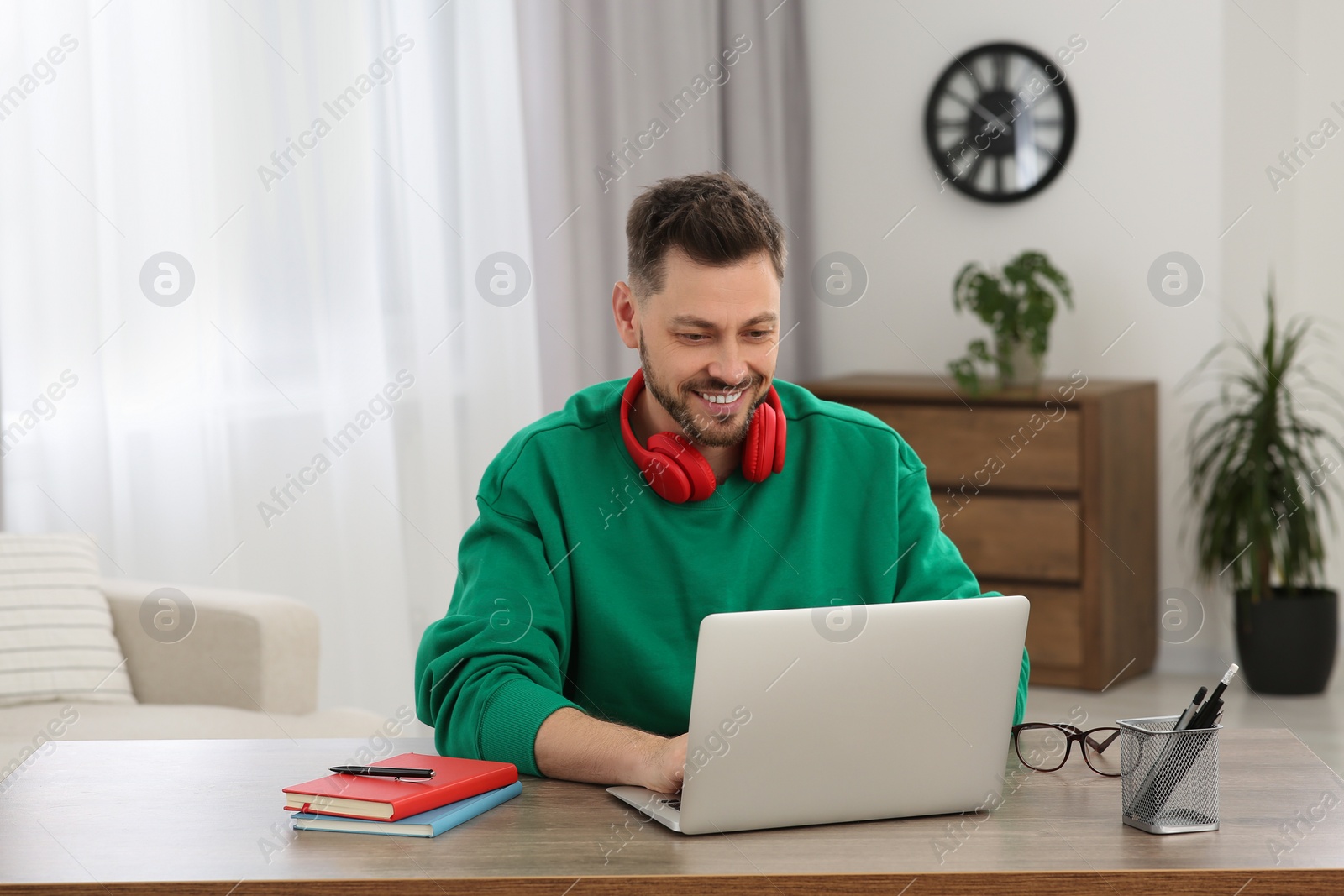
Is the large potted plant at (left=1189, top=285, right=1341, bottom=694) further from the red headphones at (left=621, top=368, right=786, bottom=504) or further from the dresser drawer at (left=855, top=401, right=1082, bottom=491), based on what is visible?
the red headphones at (left=621, top=368, right=786, bottom=504)

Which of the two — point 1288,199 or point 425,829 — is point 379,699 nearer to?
point 425,829

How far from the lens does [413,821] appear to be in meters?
1.28

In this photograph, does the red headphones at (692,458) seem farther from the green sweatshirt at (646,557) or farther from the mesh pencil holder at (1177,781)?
the mesh pencil holder at (1177,781)

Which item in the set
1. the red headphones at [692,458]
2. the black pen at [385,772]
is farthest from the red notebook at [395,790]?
the red headphones at [692,458]

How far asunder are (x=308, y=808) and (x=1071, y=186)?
12.7 ft

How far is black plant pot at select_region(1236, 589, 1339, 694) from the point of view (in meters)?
4.12

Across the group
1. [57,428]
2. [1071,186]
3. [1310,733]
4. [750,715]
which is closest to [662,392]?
[750,715]

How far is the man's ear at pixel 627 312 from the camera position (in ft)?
5.92

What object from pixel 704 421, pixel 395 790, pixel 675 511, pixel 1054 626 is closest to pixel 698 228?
pixel 704 421

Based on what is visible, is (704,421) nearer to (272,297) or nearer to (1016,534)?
(272,297)

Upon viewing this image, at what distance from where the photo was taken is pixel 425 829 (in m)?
1.28

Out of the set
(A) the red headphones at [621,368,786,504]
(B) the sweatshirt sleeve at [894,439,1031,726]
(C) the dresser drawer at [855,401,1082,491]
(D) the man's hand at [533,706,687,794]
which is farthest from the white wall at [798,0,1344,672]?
(D) the man's hand at [533,706,687,794]

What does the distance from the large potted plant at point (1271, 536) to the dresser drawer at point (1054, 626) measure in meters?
0.43

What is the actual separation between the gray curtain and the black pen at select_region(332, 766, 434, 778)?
94.9 inches
